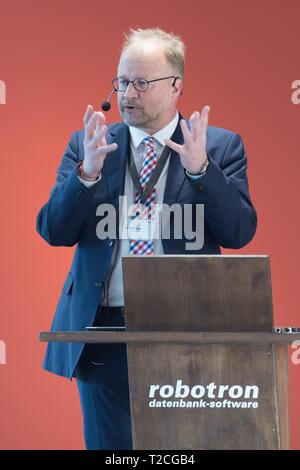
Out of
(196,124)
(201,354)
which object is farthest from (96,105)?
(201,354)

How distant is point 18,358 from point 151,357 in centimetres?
247

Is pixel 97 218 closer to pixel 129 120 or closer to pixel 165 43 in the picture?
pixel 129 120

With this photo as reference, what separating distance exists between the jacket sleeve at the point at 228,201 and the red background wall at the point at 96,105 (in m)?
1.48

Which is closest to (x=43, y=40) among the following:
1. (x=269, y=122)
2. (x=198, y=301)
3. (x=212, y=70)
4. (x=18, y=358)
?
(x=212, y=70)

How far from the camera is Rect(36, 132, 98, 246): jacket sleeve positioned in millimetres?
3236

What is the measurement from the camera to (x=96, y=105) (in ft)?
16.3

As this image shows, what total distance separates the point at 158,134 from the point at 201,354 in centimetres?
111

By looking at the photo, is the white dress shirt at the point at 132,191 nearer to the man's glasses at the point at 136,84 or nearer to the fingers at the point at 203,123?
the man's glasses at the point at 136,84

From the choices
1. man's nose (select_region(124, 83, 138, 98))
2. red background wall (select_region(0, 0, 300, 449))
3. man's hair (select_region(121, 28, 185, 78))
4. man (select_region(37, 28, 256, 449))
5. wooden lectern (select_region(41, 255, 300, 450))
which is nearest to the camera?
wooden lectern (select_region(41, 255, 300, 450))

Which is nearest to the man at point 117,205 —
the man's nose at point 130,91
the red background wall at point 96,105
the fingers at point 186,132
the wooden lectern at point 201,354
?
the man's nose at point 130,91

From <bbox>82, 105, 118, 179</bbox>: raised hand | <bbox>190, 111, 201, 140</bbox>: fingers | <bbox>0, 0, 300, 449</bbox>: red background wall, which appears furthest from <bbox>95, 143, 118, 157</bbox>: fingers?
<bbox>0, 0, 300, 449</bbox>: red background wall

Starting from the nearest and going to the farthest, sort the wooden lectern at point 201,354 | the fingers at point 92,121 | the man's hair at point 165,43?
the wooden lectern at point 201,354
the fingers at point 92,121
the man's hair at point 165,43

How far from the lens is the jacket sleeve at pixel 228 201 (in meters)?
3.16

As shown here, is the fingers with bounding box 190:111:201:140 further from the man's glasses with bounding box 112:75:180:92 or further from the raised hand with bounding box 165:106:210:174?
the man's glasses with bounding box 112:75:180:92
